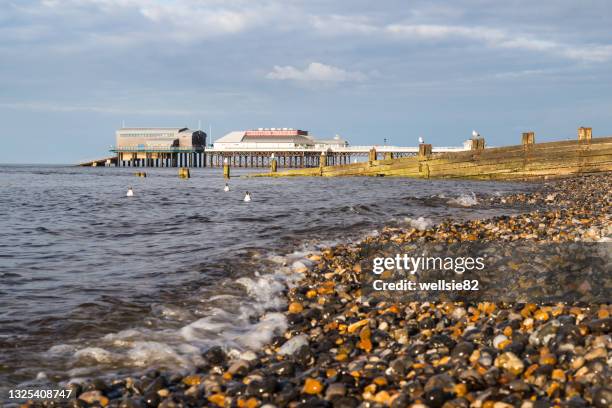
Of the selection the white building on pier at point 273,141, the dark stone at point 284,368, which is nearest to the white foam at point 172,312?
the dark stone at point 284,368

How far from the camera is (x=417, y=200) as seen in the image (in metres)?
19.5

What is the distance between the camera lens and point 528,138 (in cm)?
2603

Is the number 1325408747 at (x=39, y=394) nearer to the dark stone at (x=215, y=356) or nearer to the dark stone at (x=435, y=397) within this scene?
the dark stone at (x=215, y=356)

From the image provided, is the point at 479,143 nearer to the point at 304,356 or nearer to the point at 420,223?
the point at 420,223

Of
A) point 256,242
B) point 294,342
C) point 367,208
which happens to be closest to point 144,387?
point 294,342

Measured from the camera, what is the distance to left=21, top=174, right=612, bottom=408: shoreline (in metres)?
3.35

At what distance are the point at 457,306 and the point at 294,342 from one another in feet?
5.57

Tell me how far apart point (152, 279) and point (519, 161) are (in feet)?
76.8

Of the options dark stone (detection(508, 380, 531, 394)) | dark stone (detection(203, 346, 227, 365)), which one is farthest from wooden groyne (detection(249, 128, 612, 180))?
dark stone (detection(508, 380, 531, 394))

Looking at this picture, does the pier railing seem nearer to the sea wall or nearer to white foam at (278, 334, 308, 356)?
the sea wall

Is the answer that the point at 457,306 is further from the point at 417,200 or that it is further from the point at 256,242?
the point at 417,200

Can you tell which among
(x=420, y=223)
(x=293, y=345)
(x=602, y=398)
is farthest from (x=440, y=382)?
(x=420, y=223)

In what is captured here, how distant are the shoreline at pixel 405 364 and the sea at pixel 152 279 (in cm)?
52

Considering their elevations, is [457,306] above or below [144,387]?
above
